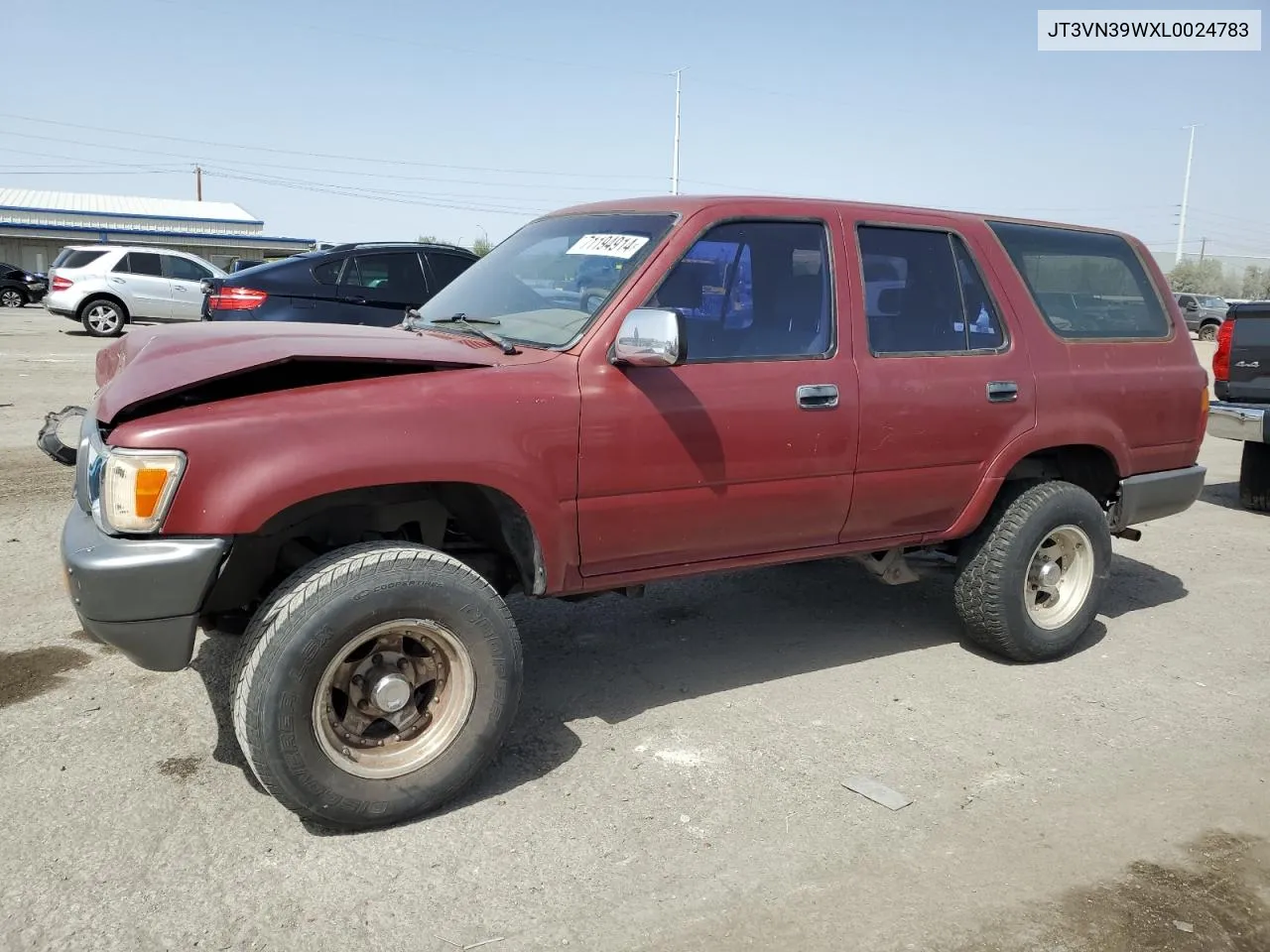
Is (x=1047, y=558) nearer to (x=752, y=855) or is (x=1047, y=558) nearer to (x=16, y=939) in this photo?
(x=752, y=855)

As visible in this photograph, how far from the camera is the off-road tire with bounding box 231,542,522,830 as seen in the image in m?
3.01

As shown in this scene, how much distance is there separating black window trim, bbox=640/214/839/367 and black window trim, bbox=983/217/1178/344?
1023 mm

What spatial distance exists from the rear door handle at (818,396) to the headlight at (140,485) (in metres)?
2.15

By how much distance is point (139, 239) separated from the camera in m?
49.0

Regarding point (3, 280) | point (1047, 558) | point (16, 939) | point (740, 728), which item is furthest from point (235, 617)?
point (3, 280)

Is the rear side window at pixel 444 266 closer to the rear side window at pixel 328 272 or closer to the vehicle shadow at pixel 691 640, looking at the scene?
the rear side window at pixel 328 272

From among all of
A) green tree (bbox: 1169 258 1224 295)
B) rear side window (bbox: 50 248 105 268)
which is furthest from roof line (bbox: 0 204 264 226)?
green tree (bbox: 1169 258 1224 295)

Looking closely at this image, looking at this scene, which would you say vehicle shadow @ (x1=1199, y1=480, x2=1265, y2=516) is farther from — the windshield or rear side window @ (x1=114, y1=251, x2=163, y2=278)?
rear side window @ (x1=114, y1=251, x2=163, y2=278)

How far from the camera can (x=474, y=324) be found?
158 inches

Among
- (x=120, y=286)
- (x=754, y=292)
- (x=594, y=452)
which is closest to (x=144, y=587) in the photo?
(x=594, y=452)

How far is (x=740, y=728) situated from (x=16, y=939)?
7.85 ft

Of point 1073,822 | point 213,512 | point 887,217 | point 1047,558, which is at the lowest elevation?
point 1073,822

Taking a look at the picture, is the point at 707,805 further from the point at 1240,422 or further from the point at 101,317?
the point at 101,317

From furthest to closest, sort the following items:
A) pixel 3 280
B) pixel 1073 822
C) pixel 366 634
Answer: pixel 3 280 < pixel 1073 822 < pixel 366 634
